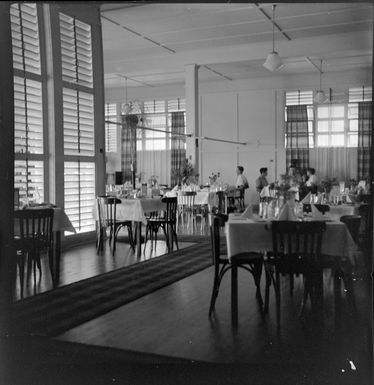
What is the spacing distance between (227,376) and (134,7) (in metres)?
2.03

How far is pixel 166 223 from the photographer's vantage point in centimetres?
328

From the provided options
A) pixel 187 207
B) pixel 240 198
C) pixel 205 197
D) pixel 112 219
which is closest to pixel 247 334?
pixel 240 198

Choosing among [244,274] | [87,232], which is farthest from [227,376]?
[87,232]

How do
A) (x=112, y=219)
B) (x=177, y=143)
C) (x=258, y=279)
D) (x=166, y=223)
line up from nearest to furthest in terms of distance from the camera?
(x=258, y=279) < (x=112, y=219) < (x=177, y=143) < (x=166, y=223)

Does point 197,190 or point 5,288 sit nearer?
point 5,288

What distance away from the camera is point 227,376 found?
2.56 meters

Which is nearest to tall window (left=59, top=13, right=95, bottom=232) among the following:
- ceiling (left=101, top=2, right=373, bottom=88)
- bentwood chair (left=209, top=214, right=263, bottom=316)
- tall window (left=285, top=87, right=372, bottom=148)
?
ceiling (left=101, top=2, right=373, bottom=88)

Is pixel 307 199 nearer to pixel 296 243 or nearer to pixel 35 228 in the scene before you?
pixel 296 243

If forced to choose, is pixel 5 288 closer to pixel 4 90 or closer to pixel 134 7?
pixel 4 90

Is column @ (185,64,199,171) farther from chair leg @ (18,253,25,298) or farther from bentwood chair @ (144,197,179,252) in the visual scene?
chair leg @ (18,253,25,298)

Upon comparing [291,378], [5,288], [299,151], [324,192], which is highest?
[299,151]

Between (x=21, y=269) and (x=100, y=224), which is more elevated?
(x=100, y=224)

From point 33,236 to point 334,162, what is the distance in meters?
1.73

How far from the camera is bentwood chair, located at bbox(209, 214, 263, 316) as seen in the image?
280 centimetres
